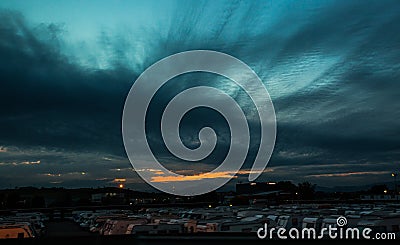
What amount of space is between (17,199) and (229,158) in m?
29.2

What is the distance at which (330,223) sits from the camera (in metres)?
11.0

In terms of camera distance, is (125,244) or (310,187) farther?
(310,187)

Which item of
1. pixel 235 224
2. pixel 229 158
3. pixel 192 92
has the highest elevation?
pixel 192 92

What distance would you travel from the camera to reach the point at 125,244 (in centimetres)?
482

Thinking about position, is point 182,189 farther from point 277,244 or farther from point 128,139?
point 277,244

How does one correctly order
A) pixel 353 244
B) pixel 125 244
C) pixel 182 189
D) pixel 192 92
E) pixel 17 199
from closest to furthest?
pixel 353 244
pixel 125 244
pixel 192 92
pixel 182 189
pixel 17 199

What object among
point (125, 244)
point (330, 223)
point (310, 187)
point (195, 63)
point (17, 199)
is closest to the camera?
point (125, 244)

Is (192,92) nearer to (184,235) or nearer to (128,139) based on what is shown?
(128,139)

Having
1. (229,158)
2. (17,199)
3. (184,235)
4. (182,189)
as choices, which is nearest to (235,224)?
(184,235)

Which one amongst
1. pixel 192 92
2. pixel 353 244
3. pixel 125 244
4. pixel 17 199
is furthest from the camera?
pixel 17 199

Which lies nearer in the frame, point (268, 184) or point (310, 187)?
point (310, 187)

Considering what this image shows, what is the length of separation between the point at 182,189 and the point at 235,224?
985 inches

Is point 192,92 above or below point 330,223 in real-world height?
above

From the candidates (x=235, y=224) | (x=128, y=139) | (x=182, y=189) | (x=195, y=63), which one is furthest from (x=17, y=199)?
(x=235, y=224)
